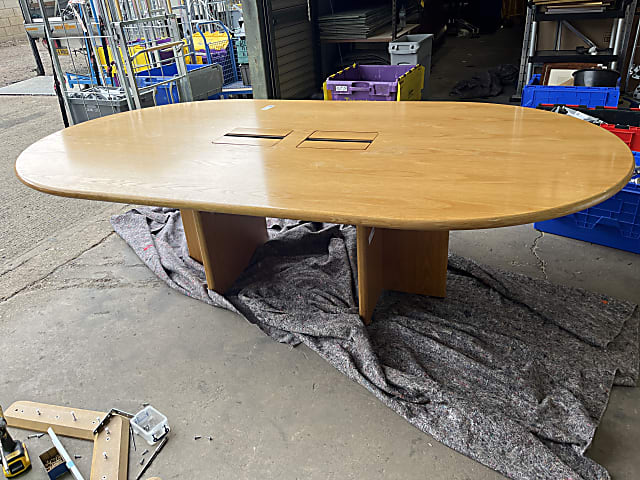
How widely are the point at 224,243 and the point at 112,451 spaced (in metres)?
0.97

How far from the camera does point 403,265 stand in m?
2.07

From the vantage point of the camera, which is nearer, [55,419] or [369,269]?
[55,419]

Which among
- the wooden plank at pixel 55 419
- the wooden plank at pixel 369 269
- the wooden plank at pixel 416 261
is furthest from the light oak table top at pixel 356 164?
the wooden plank at pixel 55 419

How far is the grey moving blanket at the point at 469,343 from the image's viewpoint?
1440 mm

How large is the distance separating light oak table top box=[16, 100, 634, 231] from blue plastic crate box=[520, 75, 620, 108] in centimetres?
103

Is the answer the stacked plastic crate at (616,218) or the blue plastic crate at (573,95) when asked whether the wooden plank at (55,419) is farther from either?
the blue plastic crate at (573,95)

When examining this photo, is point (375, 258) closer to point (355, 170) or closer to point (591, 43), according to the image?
point (355, 170)

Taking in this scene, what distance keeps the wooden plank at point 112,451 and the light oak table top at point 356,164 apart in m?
0.70

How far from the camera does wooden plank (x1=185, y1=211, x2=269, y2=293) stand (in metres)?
2.08

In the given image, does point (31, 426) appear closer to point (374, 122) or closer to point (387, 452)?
point (387, 452)

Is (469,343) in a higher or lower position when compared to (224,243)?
lower

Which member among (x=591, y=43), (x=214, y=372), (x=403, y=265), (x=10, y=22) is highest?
(x=10, y=22)

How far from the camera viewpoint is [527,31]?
4254mm

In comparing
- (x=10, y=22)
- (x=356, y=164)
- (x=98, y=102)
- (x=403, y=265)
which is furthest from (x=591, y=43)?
(x=10, y=22)
